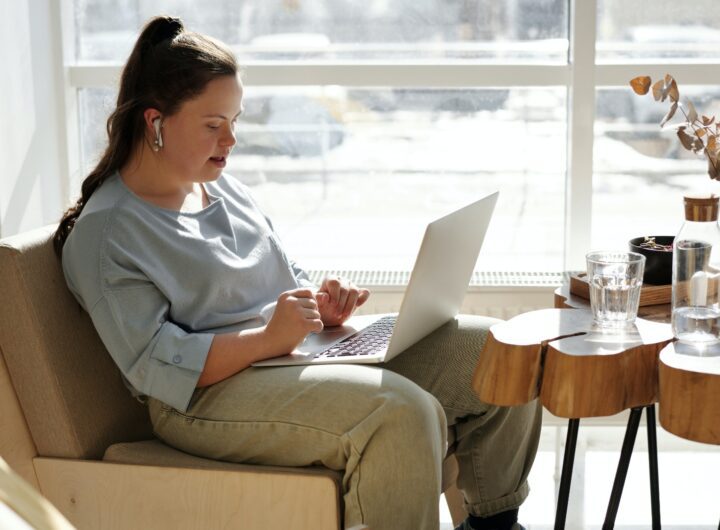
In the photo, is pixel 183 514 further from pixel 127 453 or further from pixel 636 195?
pixel 636 195

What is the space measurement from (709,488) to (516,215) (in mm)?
983

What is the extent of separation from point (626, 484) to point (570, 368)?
1.21 metres

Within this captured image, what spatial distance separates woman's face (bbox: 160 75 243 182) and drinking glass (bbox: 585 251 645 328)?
2.25 feet

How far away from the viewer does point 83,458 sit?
1687mm

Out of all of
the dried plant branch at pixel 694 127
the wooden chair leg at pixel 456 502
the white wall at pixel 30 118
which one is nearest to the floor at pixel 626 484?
the wooden chair leg at pixel 456 502

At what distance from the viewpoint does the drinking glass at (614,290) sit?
1.57 metres

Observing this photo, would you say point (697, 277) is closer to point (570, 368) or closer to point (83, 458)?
point (570, 368)

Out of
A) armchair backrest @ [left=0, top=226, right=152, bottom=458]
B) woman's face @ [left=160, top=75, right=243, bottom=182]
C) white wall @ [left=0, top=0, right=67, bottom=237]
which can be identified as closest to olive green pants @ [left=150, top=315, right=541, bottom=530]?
armchair backrest @ [left=0, top=226, right=152, bottom=458]

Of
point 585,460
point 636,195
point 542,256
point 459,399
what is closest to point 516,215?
point 542,256

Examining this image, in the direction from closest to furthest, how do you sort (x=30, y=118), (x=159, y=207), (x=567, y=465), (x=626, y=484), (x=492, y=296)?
(x=567, y=465), (x=159, y=207), (x=626, y=484), (x=30, y=118), (x=492, y=296)

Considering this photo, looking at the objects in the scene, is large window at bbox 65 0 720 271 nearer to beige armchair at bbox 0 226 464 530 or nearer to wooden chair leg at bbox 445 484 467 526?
wooden chair leg at bbox 445 484 467 526

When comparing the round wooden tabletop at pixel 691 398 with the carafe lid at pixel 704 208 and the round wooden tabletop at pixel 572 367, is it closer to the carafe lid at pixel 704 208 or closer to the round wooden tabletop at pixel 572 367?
the round wooden tabletop at pixel 572 367

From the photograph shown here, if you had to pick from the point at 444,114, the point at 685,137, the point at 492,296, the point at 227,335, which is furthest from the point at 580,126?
the point at 227,335

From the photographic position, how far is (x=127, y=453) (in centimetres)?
167
